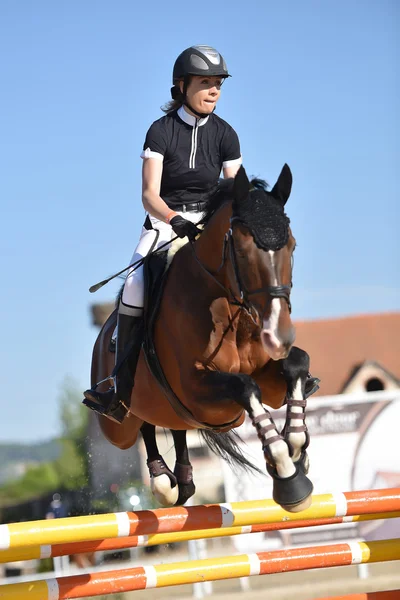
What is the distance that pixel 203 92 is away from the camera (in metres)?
5.89

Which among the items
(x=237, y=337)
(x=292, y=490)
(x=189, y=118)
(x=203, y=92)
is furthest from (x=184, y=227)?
(x=292, y=490)

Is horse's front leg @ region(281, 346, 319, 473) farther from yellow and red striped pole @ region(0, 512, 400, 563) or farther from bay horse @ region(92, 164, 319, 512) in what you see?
yellow and red striped pole @ region(0, 512, 400, 563)

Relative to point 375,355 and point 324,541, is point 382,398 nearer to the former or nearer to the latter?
point 324,541

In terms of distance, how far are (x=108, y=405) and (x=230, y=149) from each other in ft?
6.88

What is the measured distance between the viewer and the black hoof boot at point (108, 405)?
6457mm

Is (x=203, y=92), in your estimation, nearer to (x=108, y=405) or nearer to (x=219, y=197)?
(x=219, y=197)

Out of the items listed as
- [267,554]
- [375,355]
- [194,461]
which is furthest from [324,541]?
[375,355]

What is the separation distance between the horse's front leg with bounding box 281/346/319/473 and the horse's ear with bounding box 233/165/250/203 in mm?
1021

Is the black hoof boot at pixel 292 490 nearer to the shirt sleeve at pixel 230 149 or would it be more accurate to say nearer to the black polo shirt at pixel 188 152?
the black polo shirt at pixel 188 152

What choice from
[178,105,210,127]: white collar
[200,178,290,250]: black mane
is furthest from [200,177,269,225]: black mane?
[178,105,210,127]: white collar

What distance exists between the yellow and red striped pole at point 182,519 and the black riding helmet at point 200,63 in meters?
2.83

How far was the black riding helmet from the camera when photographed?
5762mm

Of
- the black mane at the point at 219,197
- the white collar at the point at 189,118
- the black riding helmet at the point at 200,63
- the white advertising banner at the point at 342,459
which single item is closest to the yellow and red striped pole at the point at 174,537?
the black mane at the point at 219,197

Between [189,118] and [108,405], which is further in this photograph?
[108,405]
